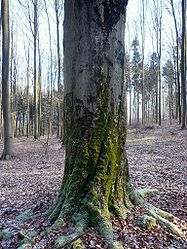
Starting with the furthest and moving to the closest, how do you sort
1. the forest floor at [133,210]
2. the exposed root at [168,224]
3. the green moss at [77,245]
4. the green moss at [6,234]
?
the green moss at [6,234], the exposed root at [168,224], the forest floor at [133,210], the green moss at [77,245]

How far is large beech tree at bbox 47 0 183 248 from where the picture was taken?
3834mm

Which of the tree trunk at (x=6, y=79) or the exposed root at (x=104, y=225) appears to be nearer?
the exposed root at (x=104, y=225)

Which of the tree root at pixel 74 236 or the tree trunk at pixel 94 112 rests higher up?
the tree trunk at pixel 94 112

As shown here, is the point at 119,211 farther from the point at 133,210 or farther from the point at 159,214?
the point at 159,214

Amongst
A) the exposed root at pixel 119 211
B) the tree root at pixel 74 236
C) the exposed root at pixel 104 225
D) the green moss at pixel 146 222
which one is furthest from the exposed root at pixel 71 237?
the green moss at pixel 146 222

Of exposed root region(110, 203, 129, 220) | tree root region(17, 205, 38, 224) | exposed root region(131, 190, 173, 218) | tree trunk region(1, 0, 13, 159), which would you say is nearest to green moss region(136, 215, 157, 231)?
exposed root region(110, 203, 129, 220)

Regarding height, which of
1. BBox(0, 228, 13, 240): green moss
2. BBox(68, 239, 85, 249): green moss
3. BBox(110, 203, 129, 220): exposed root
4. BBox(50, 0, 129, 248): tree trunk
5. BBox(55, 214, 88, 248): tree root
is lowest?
BBox(0, 228, 13, 240): green moss

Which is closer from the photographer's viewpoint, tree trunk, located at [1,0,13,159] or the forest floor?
the forest floor

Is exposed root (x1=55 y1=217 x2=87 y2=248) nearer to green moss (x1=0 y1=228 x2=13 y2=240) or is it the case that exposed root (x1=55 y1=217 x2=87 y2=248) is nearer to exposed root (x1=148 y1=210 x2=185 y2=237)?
green moss (x1=0 y1=228 x2=13 y2=240)

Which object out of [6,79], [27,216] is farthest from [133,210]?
[6,79]

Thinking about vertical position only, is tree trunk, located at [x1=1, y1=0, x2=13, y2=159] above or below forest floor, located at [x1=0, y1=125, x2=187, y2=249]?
above

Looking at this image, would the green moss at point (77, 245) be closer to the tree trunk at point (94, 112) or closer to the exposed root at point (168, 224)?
the tree trunk at point (94, 112)

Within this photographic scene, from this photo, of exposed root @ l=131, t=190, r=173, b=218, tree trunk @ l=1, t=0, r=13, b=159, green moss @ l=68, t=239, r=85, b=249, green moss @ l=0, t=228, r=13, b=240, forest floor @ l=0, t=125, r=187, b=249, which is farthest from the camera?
tree trunk @ l=1, t=0, r=13, b=159

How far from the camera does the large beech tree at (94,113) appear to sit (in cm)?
383
